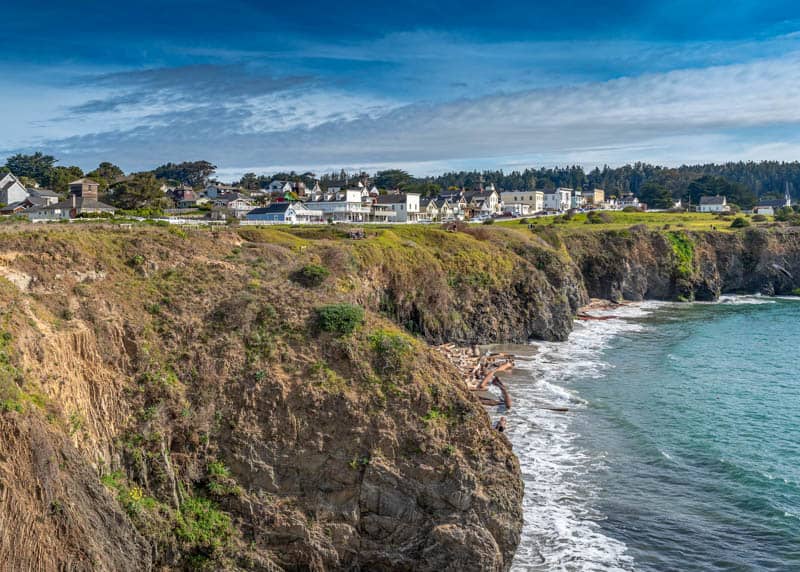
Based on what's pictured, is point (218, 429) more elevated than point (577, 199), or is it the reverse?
point (577, 199)

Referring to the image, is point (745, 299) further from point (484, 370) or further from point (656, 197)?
point (656, 197)

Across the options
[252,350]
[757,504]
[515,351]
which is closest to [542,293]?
[515,351]

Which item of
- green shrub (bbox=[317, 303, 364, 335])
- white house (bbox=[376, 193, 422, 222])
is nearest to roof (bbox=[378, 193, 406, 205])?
white house (bbox=[376, 193, 422, 222])

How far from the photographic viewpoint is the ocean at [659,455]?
21.4m

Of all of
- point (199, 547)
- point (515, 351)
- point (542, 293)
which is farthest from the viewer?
point (542, 293)

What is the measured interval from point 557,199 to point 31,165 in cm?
11675

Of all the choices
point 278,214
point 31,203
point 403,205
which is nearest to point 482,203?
point 403,205

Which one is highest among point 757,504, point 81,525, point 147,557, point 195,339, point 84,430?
point 195,339

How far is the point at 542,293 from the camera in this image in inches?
2163

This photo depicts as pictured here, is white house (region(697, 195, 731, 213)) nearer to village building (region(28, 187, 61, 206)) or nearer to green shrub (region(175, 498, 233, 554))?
village building (region(28, 187, 61, 206))

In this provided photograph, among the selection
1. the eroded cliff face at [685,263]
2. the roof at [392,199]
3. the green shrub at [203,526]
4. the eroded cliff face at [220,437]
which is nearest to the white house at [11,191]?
the roof at [392,199]

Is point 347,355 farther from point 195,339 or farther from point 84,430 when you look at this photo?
point 84,430

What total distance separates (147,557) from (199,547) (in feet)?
5.32

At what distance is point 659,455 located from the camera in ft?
92.7
